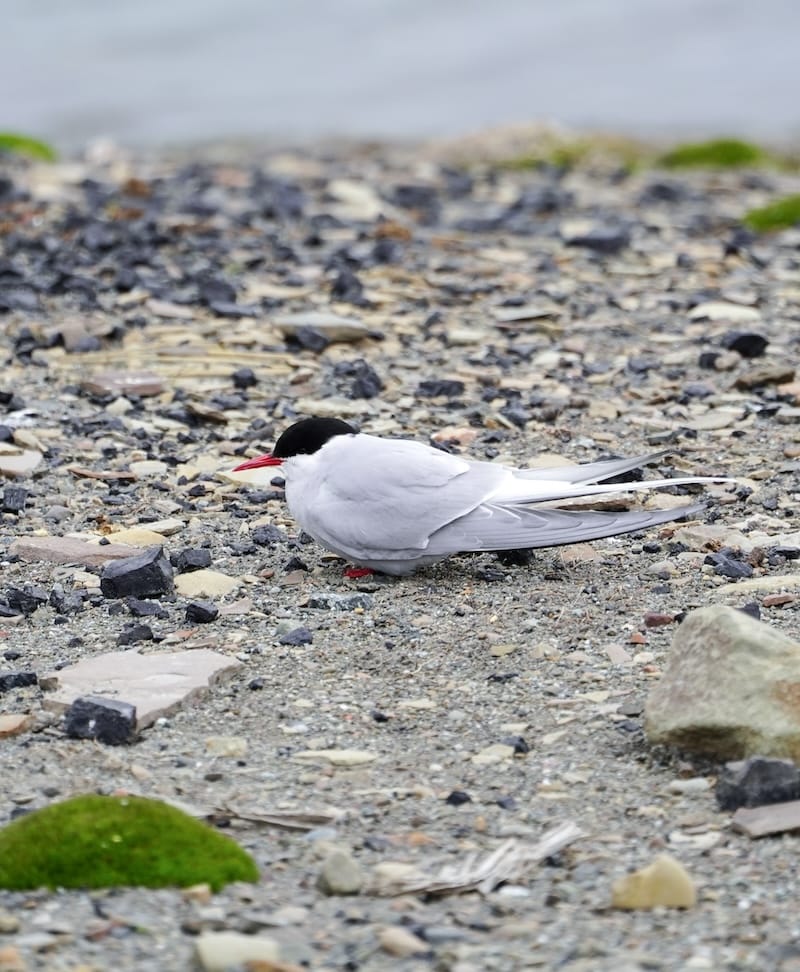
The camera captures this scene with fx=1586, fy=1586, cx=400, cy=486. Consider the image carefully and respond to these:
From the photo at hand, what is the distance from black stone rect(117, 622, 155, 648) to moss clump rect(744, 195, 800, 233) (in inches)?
298

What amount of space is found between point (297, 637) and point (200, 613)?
369mm

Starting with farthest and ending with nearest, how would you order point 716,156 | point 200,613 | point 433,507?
1. point 716,156
2. point 433,507
3. point 200,613

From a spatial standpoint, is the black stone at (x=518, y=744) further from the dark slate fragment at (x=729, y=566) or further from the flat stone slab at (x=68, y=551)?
the flat stone slab at (x=68, y=551)

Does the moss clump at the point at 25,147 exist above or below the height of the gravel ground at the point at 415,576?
above

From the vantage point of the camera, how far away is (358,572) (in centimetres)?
552

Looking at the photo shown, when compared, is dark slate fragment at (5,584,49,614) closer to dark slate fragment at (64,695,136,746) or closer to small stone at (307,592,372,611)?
small stone at (307,592,372,611)

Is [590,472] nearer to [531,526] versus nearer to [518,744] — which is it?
[531,526]

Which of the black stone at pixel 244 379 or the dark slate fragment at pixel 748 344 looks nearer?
the black stone at pixel 244 379

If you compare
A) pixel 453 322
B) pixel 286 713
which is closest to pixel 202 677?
pixel 286 713

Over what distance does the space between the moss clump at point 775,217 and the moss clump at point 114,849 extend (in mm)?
8787

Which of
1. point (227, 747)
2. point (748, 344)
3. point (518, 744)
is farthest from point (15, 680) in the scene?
point (748, 344)

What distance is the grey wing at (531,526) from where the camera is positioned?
17.1 ft

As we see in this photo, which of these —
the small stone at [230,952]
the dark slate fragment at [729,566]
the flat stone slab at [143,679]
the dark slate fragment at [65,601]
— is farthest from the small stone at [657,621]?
the small stone at [230,952]

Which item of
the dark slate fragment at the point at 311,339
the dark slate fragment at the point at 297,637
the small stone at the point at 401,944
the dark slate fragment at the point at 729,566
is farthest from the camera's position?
the dark slate fragment at the point at 311,339
